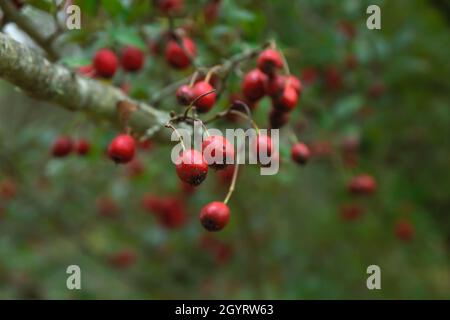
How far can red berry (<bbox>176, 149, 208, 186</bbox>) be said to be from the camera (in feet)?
3.94

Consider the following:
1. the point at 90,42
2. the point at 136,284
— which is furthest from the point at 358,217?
the point at 90,42

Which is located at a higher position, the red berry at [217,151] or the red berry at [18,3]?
the red berry at [18,3]

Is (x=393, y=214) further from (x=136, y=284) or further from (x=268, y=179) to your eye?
(x=136, y=284)

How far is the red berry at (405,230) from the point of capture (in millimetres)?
3510

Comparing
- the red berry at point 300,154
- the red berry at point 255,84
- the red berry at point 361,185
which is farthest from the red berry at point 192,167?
the red berry at point 361,185

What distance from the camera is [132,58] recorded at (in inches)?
76.4

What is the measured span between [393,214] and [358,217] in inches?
9.4

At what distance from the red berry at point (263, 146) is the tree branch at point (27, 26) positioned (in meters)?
0.81

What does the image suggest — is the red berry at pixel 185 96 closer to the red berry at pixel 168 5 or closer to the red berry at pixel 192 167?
the red berry at pixel 192 167

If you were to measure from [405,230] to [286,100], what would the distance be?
231cm
